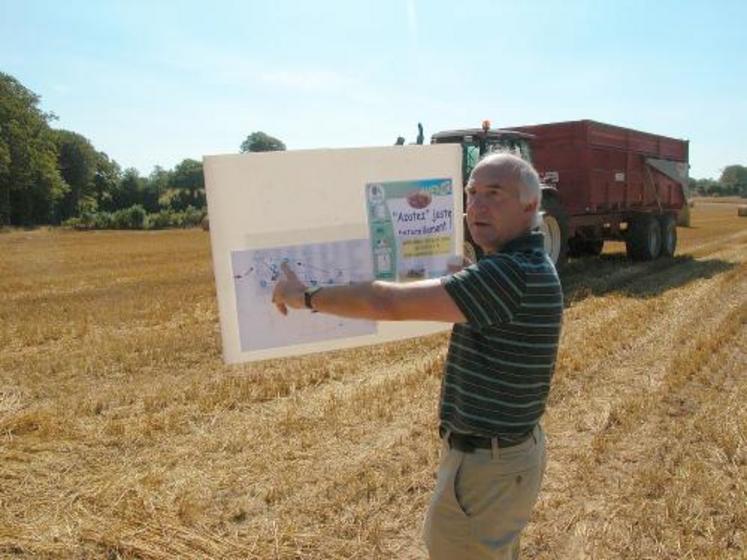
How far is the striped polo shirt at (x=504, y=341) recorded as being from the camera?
183 cm

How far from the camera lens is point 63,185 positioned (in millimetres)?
65312

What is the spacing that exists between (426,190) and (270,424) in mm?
2626

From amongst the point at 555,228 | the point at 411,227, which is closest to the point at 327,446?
the point at 411,227

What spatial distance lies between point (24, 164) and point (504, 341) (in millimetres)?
63603

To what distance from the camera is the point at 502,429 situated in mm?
2025

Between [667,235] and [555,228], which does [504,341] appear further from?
[667,235]

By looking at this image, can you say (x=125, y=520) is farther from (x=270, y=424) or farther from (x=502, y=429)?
(x=502, y=429)

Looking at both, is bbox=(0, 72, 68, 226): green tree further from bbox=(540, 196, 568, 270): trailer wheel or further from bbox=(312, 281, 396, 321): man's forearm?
bbox=(312, 281, 396, 321): man's forearm

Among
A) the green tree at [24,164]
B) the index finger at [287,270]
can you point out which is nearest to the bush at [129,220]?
the green tree at [24,164]

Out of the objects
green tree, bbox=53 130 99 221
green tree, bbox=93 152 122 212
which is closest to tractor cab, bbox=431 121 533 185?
green tree, bbox=53 130 99 221

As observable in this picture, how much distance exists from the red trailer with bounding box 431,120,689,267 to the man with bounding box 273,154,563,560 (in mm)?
8118

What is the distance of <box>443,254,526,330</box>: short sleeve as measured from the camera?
1.81 metres

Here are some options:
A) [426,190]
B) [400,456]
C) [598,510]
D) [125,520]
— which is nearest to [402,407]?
[400,456]

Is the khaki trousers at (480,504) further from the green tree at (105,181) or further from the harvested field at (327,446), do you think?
the green tree at (105,181)
